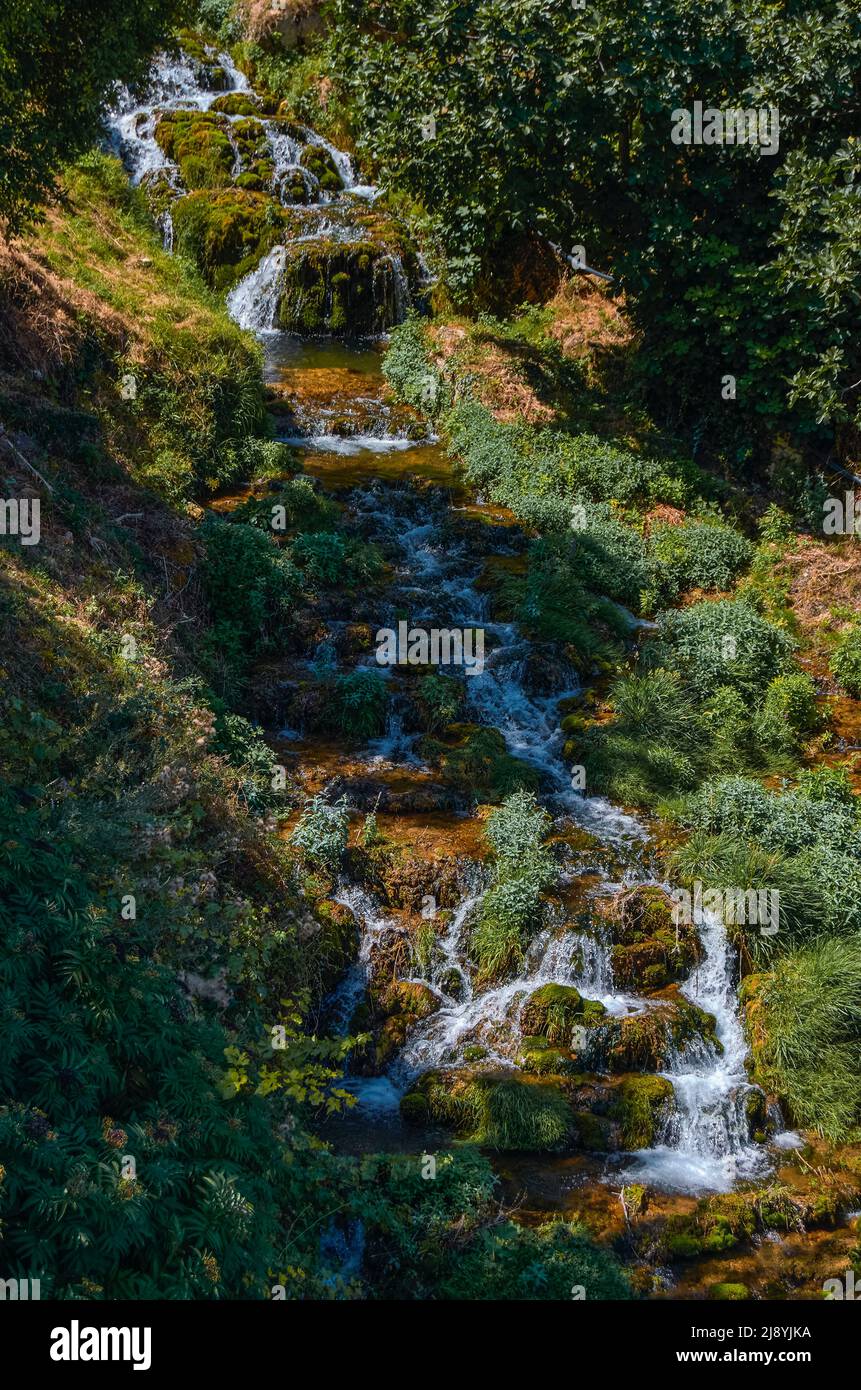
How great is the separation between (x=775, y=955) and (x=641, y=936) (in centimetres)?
124

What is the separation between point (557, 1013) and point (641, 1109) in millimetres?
1013

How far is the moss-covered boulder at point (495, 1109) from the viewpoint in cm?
759

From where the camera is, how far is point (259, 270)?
22781mm

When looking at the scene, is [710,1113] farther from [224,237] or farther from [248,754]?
[224,237]

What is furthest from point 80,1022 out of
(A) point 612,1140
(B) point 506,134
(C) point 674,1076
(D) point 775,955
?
(B) point 506,134

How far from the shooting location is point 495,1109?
7691mm

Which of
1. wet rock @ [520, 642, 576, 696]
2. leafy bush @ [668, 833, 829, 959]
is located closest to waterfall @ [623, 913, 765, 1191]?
leafy bush @ [668, 833, 829, 959]

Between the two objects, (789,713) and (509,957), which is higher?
(789,713)

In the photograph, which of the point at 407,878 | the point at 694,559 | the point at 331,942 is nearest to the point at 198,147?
the point at 694,559

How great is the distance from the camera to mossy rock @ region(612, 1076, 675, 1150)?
25.7ft

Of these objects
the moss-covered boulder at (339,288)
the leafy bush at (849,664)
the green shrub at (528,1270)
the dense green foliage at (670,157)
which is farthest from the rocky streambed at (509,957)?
the moss-covered boulder at (339,288)

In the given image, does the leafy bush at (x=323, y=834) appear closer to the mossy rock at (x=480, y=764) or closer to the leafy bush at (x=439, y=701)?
the mossy rock at (x=480, y=764)

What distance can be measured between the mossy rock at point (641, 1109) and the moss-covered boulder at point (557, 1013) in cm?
60

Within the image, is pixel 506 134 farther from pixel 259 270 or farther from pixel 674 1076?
pixel 674 1076
